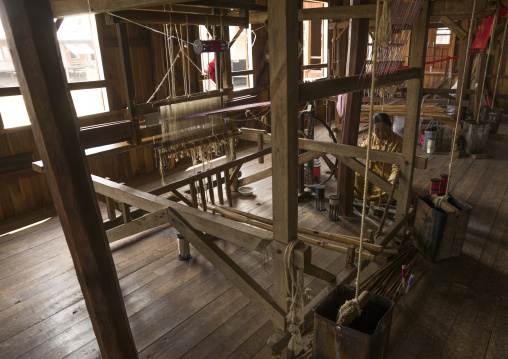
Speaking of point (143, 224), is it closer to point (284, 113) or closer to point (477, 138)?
point (284, 113)

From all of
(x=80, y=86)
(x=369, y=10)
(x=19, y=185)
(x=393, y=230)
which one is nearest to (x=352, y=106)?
(x=369, y=10)

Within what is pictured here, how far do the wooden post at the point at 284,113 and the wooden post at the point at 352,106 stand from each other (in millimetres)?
2186

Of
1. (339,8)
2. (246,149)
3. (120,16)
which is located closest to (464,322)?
(339,8)

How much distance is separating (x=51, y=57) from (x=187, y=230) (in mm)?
1202

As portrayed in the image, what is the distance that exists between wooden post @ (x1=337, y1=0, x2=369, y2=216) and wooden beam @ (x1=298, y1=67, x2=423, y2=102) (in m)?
1.00

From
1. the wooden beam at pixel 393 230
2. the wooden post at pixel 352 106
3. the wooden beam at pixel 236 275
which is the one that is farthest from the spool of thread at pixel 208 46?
the wooden beam at pixel 393 230

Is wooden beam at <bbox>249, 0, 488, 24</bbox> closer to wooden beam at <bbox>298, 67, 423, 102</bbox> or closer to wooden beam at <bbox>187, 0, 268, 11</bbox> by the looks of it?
wooden beam at <bbox>298, 67, 423, 102</bbox>

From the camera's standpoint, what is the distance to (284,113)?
1.61 m

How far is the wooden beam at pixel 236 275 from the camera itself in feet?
6.62

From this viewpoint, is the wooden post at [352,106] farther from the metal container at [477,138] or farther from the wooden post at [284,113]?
the metal container at [477,138]

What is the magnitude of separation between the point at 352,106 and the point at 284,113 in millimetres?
2323

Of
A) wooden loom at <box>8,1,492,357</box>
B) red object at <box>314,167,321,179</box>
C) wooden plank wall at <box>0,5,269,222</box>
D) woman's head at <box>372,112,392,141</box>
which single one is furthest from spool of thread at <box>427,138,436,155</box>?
wooden loom at <box>8,1,492,357</box>

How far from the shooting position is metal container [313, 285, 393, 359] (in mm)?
1723

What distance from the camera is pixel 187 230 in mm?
2168
